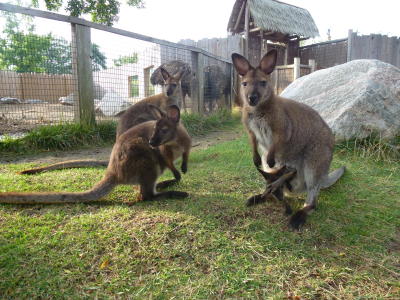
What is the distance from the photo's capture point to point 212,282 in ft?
5.96

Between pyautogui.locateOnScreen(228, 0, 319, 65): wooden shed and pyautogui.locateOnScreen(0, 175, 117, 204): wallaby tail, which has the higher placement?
pyautogui.locateOnScreen(228, 0, 319, 65): wooden shed

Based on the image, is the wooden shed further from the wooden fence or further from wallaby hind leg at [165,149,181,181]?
wallaby hind leg at [165,149,181,181]

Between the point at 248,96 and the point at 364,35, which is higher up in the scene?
the point at 364,35

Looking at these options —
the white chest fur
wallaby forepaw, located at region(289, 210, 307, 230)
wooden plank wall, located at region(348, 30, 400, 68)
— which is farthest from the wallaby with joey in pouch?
wooden plank wall, located at region(348, 30, 400, 68)

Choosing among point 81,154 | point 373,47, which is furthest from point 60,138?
point 373,47

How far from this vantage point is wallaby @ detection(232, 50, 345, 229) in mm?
2771

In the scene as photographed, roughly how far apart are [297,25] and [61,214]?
525 inches

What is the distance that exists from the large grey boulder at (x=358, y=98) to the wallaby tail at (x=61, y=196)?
351cm

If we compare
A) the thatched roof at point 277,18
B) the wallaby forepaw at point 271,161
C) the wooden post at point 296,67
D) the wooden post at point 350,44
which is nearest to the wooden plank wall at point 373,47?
the wooden post at point 350,44

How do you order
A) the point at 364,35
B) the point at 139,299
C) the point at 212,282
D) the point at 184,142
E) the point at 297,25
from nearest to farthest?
the point at 139,299
the point at 212,282
the point at 184,142
the point at 364,35
the point at 297,25

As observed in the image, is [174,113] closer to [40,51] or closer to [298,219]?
[298,219]

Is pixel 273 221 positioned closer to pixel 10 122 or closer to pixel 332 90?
pixel 332 90

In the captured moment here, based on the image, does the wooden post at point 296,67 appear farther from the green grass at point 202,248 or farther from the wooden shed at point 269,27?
the green grass at point 202,248

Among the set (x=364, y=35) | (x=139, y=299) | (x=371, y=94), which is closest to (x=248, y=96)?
(x=139, y=299)
